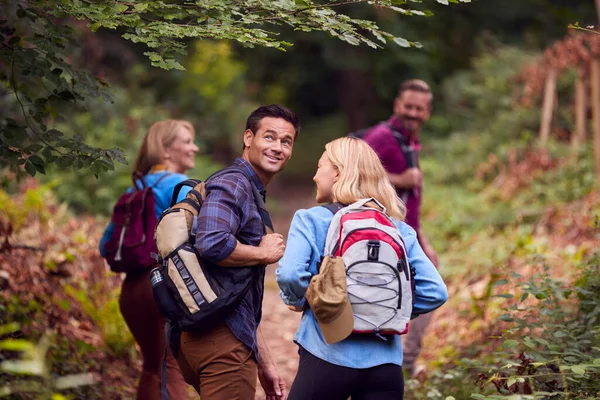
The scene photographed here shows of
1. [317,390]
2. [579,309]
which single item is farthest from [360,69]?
[317,390]

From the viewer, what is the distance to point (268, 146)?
3.67 m

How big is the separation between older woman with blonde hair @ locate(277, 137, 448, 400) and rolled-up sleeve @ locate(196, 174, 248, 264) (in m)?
0.27

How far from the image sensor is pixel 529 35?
1741 centimetres

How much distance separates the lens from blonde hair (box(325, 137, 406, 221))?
11.4 ft

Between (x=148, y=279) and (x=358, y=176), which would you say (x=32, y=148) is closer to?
(x=148, y=279)

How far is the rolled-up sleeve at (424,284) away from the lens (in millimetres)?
3480

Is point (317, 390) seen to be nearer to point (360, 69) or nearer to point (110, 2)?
point (110, 2)

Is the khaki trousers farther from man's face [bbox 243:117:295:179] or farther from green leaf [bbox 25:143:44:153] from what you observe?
green leaf [bbox 25:143:44:153]

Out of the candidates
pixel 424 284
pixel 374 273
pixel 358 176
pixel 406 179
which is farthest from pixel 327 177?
pixel 406 179

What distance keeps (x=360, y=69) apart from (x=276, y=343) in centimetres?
1284

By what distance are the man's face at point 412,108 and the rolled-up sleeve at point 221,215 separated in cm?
282

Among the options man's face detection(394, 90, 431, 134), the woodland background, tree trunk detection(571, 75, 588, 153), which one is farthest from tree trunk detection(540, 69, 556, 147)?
man's face detection(394, 90, 431, 134)

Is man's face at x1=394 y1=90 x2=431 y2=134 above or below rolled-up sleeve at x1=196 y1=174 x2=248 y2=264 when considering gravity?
above

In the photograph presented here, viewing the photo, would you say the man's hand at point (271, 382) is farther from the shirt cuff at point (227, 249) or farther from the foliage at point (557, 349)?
the foliage at point (557, 349)
